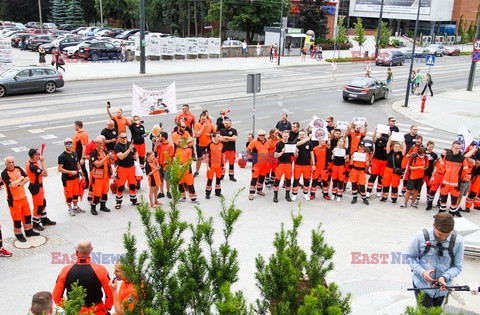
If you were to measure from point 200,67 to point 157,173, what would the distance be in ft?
101

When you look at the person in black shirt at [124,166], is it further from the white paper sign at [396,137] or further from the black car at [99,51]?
the black car at [99,51]

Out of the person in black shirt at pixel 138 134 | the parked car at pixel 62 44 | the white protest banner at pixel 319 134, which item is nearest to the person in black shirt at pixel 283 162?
the white protest banner at pixel 319 134

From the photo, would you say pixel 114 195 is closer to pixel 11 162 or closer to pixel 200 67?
pixel 11 162

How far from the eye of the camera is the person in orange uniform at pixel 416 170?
12070mm

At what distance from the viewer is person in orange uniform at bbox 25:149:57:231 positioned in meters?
9.77

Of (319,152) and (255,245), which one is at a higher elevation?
(319,152)

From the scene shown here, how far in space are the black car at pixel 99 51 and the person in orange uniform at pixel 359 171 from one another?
1323 inches

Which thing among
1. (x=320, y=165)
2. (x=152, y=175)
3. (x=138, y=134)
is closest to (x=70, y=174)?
(x=152, y=175)

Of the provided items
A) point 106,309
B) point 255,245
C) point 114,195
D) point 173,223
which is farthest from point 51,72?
point 173,223

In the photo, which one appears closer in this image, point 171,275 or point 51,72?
point 171,275

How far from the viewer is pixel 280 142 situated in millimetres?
12148

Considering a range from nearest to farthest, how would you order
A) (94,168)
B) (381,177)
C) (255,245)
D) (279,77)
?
(255,245) < (94,168) < (381,177) < (279,77)

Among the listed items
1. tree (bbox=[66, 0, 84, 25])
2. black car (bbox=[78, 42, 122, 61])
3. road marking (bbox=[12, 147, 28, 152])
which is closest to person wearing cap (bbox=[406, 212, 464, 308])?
road marking (bbox=[12, 147, 28, 152])

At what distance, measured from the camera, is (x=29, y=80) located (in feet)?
82.0
